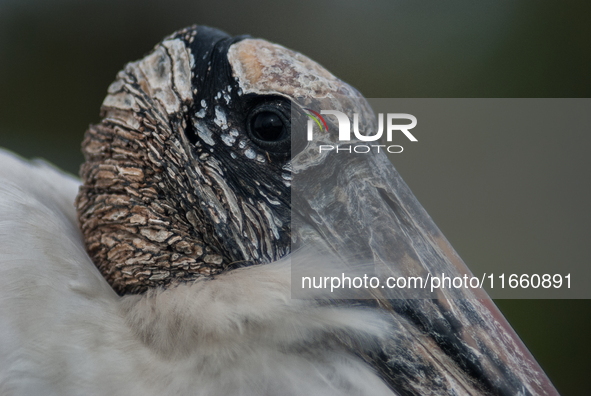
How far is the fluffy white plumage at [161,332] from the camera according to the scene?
2.86 feet

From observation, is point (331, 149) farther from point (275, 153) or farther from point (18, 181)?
point (18, 181)

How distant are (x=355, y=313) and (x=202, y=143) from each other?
1.81 feet

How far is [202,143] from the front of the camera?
1.15m

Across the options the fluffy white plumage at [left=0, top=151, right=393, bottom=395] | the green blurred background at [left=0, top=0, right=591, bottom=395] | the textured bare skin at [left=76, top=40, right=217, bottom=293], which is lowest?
the fluffy white plumage at [left=0, top=151, right=393, bottom=395]

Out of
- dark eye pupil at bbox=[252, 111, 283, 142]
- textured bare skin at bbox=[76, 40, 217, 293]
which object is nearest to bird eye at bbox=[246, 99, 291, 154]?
dark eye pupil at bbox=[252, 111, 283, 142]

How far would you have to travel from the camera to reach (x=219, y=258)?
3.72 feet

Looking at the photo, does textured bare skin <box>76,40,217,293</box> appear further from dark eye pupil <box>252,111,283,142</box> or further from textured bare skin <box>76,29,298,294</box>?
dark eye pupil <box>252,111,283,142</box>

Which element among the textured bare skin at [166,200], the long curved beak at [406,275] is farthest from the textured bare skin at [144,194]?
the long curved beak at [406,275]

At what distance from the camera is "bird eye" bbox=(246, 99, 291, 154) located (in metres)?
1.08

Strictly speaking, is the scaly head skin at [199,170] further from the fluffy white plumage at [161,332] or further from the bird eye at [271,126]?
the fluffy white plumage at [161,332]

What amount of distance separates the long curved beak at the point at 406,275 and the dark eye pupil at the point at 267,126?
8cm

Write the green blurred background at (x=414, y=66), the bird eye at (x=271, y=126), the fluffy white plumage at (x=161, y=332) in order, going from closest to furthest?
the fluffy white plumage at (x=161, y=332) → the bird eye at (x=271, y=126) → the green blurred background at (x=414, y=66)

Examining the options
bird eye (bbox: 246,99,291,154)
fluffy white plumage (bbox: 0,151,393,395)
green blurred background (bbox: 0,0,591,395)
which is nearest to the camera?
fluffy white plumage (bbox: 0,151,393,395)

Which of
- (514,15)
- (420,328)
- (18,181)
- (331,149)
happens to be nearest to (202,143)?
(331,149)
